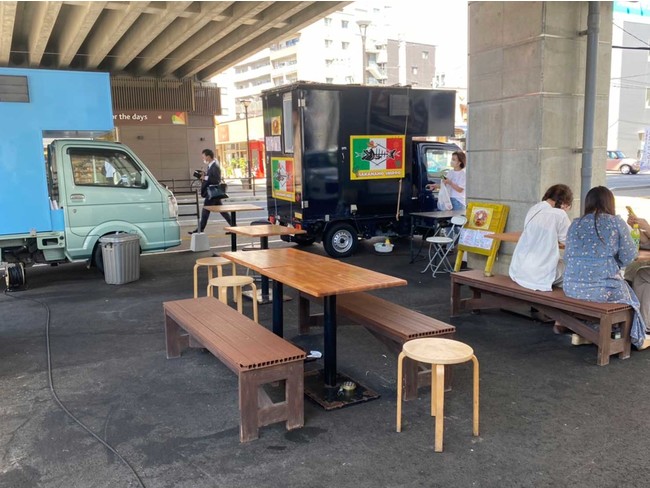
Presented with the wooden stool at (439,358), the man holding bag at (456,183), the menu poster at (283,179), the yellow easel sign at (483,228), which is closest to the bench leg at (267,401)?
the wooden stool at (439,358)

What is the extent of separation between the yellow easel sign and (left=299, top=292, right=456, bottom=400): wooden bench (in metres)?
2.66

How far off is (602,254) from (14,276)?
697cm

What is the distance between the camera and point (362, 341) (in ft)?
17.2

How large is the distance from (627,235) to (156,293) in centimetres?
541

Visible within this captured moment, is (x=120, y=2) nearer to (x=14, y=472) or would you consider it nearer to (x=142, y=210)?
(x=142, y=210)

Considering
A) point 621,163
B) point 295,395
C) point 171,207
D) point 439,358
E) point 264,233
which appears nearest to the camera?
point 439,358

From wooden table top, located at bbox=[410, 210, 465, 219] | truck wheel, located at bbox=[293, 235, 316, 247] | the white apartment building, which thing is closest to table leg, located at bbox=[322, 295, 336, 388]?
wooden table top, located at bbox=[410, 210, 465, 219]

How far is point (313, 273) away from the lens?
431 cm

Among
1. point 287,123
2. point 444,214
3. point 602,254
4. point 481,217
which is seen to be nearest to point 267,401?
point 602,254

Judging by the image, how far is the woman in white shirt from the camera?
506 centimetres

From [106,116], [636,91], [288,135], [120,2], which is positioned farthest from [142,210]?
[636,91]

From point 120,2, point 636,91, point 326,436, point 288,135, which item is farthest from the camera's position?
point 636,91

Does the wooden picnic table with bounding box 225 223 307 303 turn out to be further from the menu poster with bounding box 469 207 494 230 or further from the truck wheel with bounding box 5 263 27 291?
the truck wheel with bounding box 5 263 27 291

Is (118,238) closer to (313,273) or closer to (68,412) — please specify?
(68,412)
